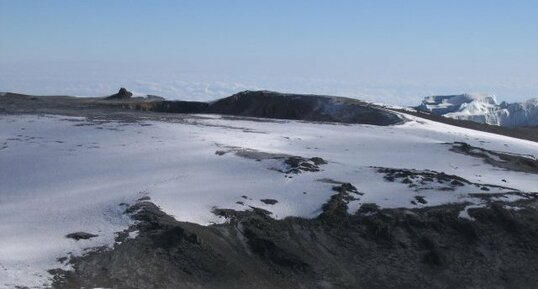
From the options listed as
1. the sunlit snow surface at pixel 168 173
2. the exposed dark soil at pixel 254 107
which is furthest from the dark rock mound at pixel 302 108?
the sunlit snow surface at pixel 168 173

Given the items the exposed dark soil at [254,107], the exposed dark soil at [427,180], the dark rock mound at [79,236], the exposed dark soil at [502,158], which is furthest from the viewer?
the exposed dark soil at [254,107]

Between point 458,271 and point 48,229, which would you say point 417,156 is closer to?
point 458,271

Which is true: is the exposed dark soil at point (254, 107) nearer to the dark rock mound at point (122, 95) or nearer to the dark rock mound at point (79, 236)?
the dark rock mound at point (122, 95)

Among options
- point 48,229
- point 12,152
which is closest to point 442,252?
point 48,229

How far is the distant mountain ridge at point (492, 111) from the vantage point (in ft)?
410

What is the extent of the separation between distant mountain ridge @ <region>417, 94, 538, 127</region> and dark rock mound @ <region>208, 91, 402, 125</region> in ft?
214

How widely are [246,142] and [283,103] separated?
2485 centimetres

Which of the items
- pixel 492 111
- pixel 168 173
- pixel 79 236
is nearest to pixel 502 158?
pixel 168 173

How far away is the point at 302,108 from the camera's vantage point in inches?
2311

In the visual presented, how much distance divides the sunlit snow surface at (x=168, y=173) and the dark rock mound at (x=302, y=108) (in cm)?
1051

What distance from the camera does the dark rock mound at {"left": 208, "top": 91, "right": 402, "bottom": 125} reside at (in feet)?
175

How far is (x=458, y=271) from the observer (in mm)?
21953

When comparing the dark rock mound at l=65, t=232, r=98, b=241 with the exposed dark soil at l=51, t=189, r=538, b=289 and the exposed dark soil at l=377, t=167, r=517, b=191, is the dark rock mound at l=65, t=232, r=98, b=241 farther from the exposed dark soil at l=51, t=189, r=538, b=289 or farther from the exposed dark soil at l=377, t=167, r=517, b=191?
the exposed dark soil at l=377, t=167, r=517, b=191

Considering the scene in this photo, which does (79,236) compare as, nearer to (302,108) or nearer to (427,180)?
(427,180)
